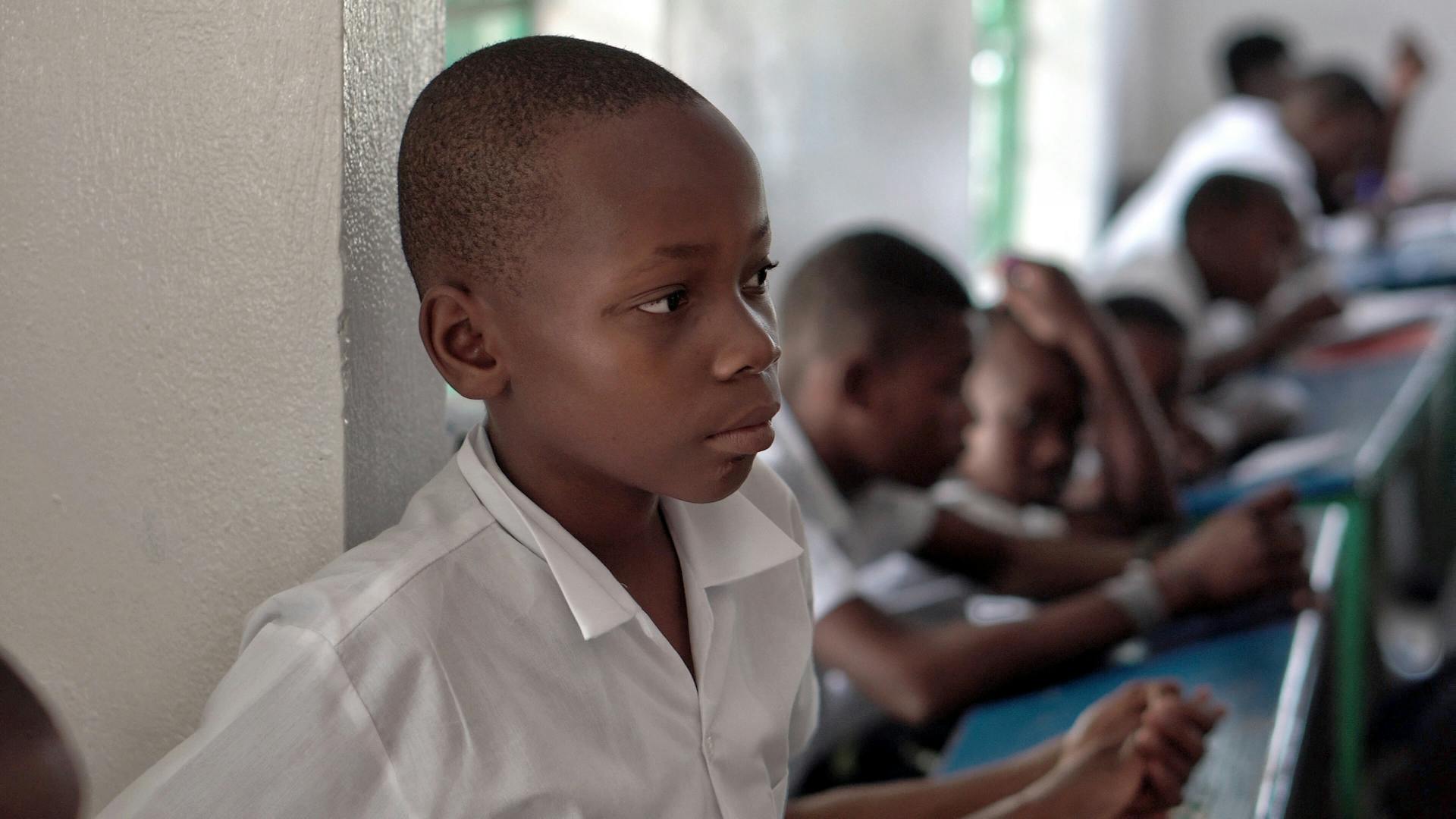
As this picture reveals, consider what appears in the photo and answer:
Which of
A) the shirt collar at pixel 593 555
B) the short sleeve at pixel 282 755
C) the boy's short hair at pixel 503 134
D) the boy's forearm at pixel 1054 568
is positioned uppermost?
the boy's short hair at pixel 503 134

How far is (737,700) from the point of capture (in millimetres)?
921

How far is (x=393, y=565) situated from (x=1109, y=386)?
5.98 ft

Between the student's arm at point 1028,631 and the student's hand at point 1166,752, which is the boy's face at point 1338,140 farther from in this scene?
the student's hand at point 1166,752

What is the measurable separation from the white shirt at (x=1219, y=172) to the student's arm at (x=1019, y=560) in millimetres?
1783

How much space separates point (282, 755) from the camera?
2.40 ft

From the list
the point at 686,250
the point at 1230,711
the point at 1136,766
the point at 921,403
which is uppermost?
the point at 686,250

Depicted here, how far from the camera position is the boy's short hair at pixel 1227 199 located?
370 cm

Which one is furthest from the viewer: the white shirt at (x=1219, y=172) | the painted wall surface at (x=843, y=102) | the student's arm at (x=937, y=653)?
the white shirt at (x=1219, y=172)

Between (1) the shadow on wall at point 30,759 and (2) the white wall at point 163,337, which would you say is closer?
(1) the shadow on wall at point 30,759

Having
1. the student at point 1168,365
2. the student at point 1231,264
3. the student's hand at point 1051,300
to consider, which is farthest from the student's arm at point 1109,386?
the student at point 1231,264

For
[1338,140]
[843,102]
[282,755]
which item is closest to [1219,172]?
[843,102]

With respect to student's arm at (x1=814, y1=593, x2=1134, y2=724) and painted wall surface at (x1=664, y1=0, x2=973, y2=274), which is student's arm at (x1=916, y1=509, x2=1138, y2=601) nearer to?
student's arm at (x1=814, y1=593, x2=1134, y2=724)

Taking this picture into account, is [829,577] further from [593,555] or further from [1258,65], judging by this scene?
[1258,65]

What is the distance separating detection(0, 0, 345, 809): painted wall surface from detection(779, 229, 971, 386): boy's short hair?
96cm
